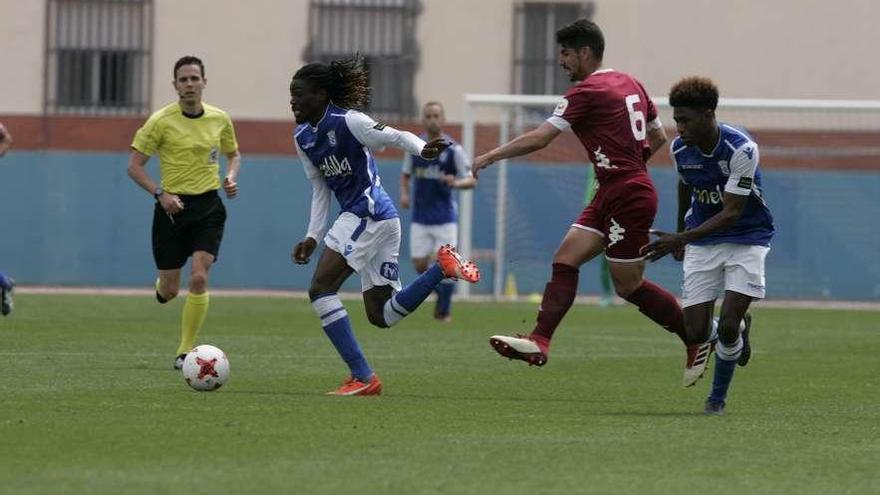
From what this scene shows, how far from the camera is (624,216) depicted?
1128 centimetres

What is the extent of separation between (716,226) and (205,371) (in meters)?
3.09

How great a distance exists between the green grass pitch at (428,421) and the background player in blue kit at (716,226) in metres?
0.46

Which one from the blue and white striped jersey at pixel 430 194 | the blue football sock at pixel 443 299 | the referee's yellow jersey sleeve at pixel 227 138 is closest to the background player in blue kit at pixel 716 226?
the referee's yellow jersey sleeve at pixel 227 138

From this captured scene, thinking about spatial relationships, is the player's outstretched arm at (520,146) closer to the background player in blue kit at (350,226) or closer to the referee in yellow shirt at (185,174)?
the background player in blue kit at (350,226)

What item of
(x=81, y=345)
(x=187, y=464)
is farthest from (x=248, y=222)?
(x=187, y=464)

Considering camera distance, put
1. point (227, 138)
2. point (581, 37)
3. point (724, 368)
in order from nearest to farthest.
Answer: point (724, 368), point (581, 37), point (227, 138)

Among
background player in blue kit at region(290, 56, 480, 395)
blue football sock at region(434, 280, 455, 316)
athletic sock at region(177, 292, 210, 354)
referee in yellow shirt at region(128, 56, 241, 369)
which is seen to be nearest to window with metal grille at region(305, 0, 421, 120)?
blue football sock at region(434, 280, 455, 316)

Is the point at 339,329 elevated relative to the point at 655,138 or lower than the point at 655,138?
lower

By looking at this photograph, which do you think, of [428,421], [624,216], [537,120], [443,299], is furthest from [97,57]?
[428,421]

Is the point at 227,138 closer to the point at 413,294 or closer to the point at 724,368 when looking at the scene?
the point at 413,294

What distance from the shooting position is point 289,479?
7.59 m

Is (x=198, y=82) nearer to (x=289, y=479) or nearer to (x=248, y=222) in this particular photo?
(x=289, y=479)

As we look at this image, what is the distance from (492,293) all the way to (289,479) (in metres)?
20.8

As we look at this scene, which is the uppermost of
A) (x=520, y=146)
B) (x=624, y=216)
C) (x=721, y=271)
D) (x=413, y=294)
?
(x=520, y=146)
